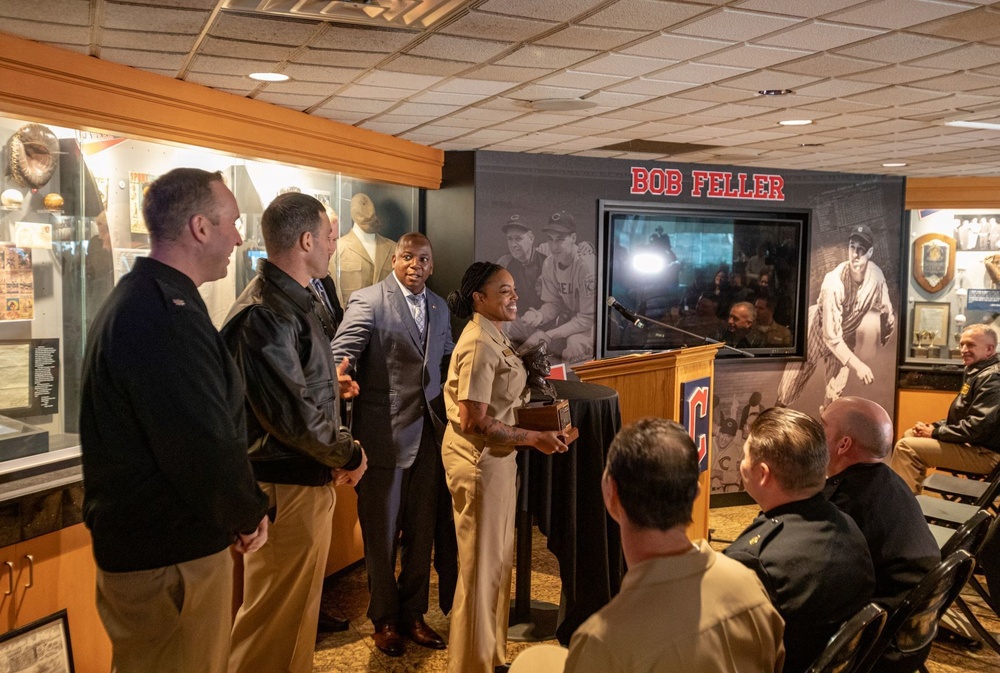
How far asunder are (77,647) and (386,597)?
127cm

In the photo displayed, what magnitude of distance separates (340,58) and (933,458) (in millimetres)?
4471

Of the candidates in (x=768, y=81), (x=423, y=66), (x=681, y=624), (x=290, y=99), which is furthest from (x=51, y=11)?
(x=768, y=81)

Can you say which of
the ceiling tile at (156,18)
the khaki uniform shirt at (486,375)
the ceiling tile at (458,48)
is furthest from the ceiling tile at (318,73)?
the khaki uniform shirt at (486,375)

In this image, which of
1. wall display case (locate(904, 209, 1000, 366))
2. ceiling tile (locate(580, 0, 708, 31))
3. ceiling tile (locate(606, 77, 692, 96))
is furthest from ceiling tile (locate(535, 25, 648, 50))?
wall display case (locate(904, 209, 1000, 366))

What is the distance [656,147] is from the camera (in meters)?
5.66

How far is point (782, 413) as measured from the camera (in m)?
2.15

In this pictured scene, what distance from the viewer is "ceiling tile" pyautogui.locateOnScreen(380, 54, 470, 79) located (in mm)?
3271

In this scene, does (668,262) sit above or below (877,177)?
below

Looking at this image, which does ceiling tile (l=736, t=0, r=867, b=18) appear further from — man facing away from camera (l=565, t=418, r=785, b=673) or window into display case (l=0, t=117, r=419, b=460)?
window into display case (l=0, t=117, r=419, b=460)

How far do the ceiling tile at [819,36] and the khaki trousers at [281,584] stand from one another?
85.1 inches

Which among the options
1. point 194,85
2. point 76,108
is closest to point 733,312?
point 194,85

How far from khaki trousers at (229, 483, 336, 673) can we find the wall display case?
6.17 metres

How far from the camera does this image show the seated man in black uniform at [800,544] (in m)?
1.95

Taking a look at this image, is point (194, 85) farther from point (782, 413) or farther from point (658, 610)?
point (658, 610)
